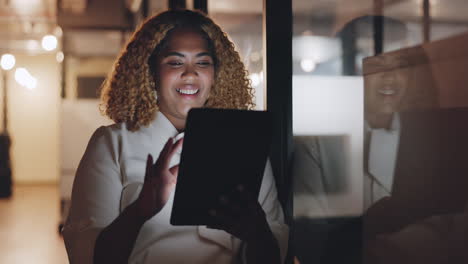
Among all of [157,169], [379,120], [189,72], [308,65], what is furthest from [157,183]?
[308,65]

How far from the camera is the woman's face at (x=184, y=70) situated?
1092mm

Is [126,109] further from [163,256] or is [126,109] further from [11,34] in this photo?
[11,34]

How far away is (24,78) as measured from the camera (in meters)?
8.00

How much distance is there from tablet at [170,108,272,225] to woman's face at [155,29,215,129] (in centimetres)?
22

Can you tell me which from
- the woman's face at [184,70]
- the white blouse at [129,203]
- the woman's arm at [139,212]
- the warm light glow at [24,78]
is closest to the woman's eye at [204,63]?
the woman's face at [184,70]

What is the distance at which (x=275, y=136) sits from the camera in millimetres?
1368

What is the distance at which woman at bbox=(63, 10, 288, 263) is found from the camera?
0.97 meters

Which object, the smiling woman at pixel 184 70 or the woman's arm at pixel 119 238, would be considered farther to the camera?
the smiling woman at pixel 184 70

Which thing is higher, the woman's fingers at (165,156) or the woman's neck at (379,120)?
the woman's neck at (379,120)

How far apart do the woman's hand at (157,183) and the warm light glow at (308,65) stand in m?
0.64

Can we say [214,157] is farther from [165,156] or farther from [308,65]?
[308,65]

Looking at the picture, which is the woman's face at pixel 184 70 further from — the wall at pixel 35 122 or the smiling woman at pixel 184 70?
the wall at pixel 35 122

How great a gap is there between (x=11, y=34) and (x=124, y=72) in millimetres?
6845

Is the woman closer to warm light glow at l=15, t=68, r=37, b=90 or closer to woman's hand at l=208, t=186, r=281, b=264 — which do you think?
woman's hand at l=208, t=186, r=281, b=264
